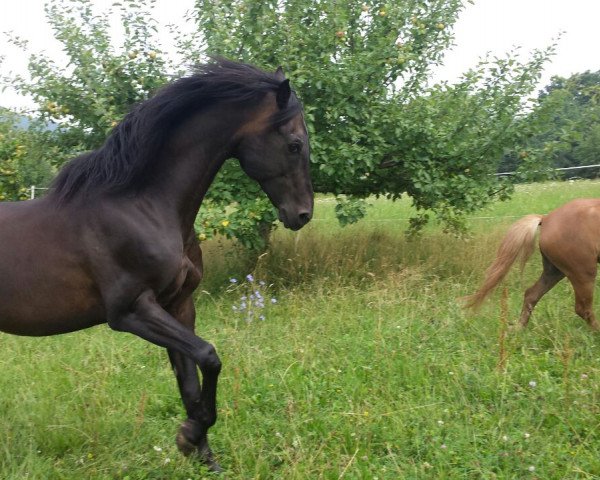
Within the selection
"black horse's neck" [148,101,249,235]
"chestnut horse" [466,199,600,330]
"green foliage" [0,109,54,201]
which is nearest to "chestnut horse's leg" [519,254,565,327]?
"chestnut horse" [466,199,600,330]

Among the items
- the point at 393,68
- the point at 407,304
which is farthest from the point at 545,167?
the point at 407,304

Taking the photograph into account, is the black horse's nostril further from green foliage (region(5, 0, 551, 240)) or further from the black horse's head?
Answer: green foliage (region(5, 0, 551, 240))

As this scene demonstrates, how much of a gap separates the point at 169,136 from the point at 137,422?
170 cm

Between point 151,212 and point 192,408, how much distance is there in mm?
1085

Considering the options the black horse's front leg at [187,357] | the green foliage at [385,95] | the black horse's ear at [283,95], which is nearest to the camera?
the black horse's front leg at [187,357]

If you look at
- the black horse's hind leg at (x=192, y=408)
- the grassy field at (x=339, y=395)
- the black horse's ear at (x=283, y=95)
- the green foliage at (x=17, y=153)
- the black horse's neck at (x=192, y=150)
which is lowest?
the grassy field at (x=339, y=395)

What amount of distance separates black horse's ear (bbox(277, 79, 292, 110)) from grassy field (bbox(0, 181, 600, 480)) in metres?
1.78

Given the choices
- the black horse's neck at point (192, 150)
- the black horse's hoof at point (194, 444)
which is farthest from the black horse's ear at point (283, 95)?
the black horse's hoof at point (194, 444)

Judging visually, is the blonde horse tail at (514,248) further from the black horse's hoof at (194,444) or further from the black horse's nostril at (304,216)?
the black horse's hoof at (194,444)

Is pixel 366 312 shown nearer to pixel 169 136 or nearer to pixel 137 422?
pixel 137 422

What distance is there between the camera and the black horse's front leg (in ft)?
9.10

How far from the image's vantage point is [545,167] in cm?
734

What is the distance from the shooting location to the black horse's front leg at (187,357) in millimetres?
2773

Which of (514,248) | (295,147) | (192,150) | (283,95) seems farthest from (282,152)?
(514,248)
